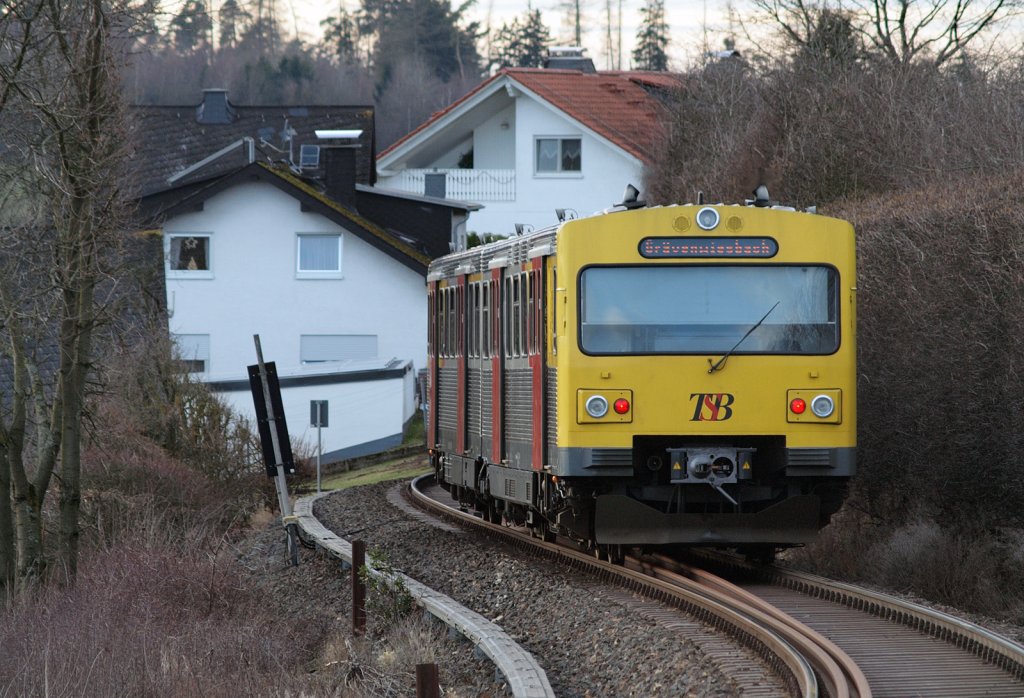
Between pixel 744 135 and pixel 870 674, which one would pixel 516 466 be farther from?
pixel 744 135

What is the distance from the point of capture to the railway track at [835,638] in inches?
327

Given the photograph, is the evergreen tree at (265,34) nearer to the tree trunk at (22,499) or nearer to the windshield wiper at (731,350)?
the tree trunk at (22,499)

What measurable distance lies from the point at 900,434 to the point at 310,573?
6.51 metres

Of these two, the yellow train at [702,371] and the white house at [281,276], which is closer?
the yellow train at [702,371]

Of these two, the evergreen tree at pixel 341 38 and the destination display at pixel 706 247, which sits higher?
the evergreen tree at pixel 341 38

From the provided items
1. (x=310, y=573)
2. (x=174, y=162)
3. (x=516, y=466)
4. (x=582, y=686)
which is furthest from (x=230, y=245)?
(x=582, y=686)

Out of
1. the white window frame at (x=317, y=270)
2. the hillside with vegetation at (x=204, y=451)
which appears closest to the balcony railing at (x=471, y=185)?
the white window frame at (x=317, y=270)

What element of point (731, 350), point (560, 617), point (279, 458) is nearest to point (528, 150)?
point (279, 458)

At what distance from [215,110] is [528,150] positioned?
14894 millimetres

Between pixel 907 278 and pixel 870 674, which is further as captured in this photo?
pixel 907 278

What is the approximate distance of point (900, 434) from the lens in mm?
14562

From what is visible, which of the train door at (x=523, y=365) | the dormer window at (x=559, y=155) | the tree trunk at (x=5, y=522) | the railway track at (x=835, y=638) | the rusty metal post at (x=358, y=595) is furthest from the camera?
the dormer window at (x=559, y=155)

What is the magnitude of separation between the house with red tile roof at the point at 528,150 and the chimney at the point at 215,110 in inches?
409

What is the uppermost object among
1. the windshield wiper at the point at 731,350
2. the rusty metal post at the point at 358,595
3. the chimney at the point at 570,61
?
the chimney at the point at 570,61
